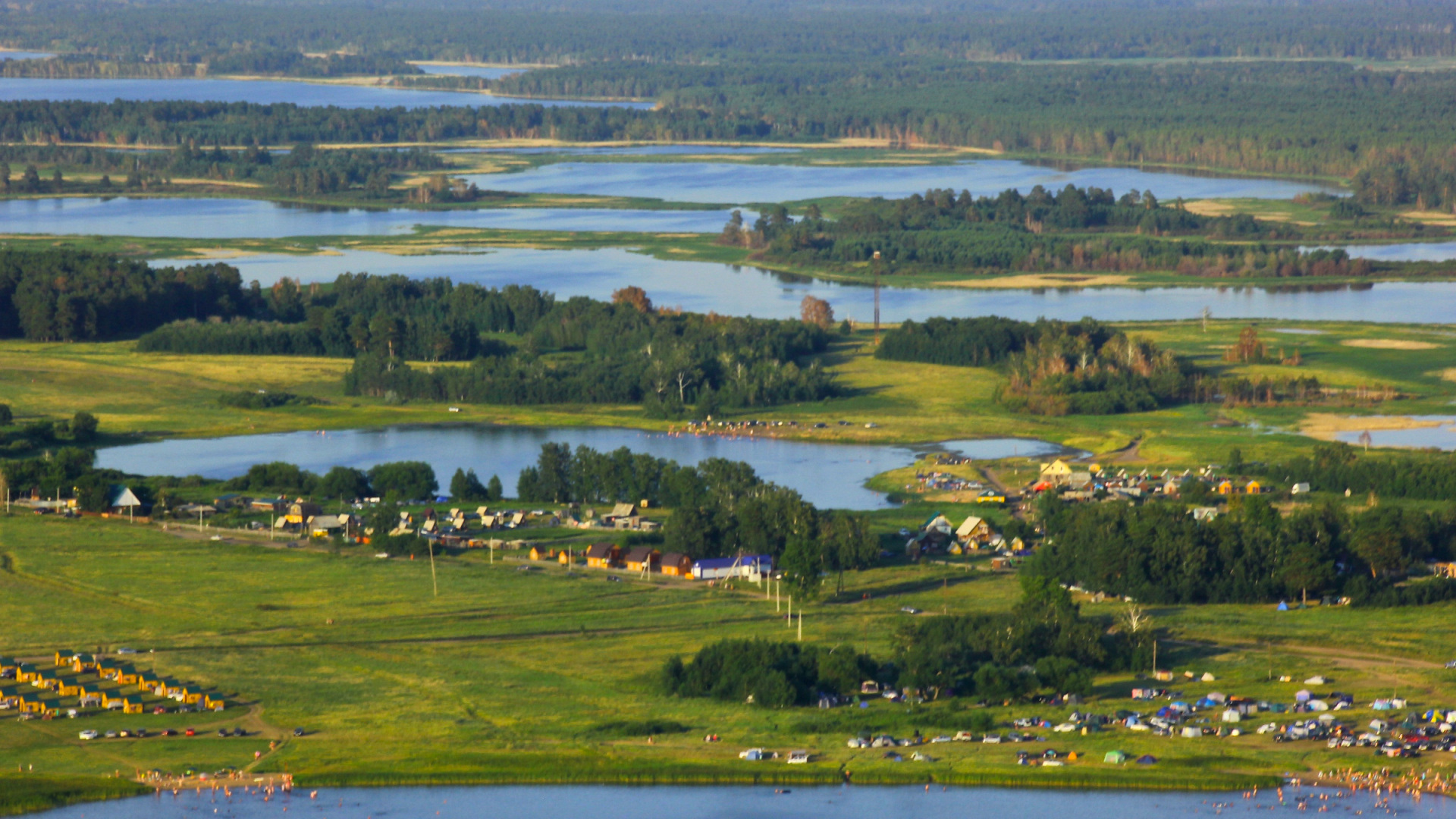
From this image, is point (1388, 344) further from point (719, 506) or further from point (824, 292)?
point (719, 506)

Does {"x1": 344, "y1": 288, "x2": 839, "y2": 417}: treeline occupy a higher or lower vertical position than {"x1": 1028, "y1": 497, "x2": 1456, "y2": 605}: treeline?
higher

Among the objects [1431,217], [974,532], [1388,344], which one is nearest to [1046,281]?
[1388,344]

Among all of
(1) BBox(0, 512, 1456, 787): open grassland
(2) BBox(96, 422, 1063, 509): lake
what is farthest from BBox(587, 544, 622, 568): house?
(2) BBox(96, 422, 1063, 509): lake

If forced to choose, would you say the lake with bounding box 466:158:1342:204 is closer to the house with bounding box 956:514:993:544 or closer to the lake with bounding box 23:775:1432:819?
the house with bounding box 956:514:993:544

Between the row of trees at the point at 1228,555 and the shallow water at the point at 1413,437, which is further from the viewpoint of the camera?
the shallow water at the point at 1413,437

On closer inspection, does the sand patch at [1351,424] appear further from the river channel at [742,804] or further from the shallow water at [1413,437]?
the river channel at [742,804]

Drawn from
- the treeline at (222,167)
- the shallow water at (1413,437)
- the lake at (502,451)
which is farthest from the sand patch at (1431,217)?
the lake at (502,451)
